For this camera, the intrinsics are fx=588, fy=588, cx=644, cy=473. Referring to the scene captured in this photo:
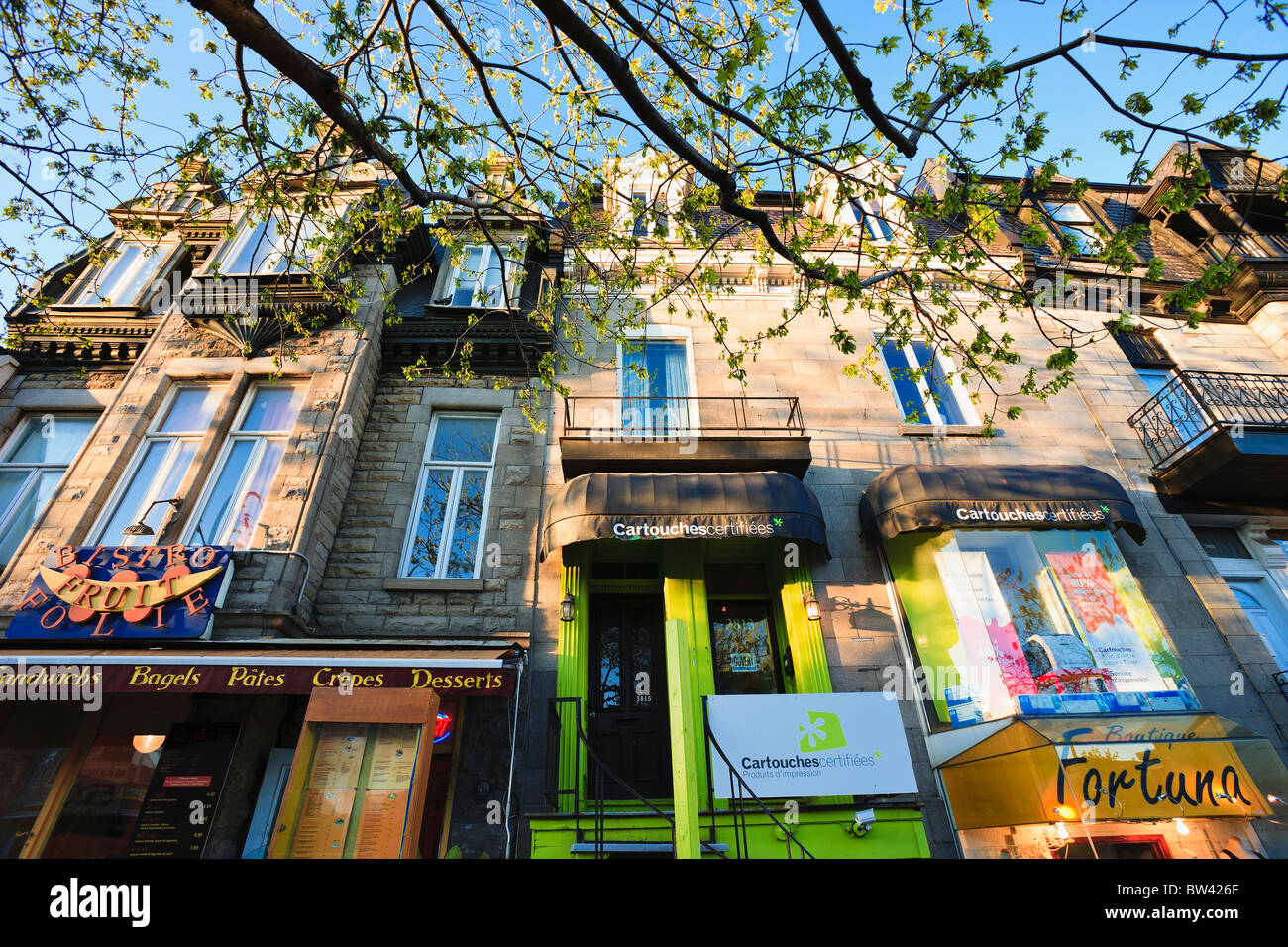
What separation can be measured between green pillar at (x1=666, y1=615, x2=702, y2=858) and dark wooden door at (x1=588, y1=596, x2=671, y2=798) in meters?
3.61

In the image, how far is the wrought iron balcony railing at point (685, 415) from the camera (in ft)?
33.3

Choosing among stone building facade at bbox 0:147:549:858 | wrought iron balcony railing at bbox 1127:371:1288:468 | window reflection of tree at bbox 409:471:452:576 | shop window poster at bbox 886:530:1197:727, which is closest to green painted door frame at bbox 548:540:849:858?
stone building facade at bbox 0:147:549:858

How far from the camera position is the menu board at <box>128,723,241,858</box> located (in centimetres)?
646

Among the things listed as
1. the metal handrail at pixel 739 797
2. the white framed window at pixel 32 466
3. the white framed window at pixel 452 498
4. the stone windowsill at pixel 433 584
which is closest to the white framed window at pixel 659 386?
the white framed window at pixel 452 498

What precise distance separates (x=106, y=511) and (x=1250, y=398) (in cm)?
1926

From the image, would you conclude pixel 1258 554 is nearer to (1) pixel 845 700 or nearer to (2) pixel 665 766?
(1) pixel 845 700

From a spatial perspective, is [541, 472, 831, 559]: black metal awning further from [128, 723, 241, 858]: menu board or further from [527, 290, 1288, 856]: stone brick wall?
[128, 723, 241, 858]: menu board

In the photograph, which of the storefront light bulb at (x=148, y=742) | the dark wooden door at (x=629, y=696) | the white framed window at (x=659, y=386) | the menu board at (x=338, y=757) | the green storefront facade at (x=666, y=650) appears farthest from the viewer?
the white framed window at (x=659, y=386)

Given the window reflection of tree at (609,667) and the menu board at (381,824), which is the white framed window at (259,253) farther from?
the menu board at (381,824)

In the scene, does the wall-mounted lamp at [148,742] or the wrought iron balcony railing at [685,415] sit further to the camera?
the wrought iron balcony railing at [685,415]

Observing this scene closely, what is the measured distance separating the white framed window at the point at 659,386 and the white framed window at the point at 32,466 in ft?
30.9

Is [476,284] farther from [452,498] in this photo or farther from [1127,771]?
[1127,771]

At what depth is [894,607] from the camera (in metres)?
8.57
